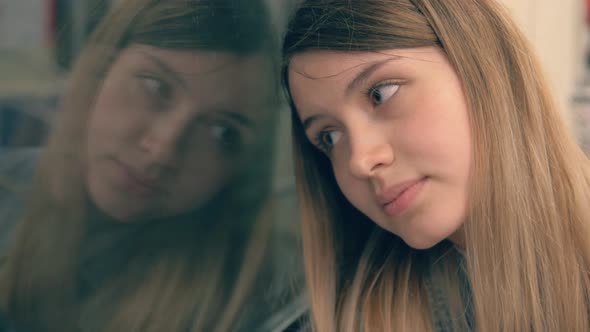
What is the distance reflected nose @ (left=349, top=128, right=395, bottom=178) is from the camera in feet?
3.36

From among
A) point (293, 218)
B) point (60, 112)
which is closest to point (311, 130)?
point (293, 218)

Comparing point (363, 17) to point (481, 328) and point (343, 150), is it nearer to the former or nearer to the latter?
point (343, 150)

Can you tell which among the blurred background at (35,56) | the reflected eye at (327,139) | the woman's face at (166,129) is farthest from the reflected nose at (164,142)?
the reflected eye at (327,139)

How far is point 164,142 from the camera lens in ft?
3.18

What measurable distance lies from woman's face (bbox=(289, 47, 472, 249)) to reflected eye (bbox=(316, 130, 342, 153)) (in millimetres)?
55

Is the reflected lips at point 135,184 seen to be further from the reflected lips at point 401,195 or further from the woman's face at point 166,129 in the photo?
the reflected lips at point 401,195

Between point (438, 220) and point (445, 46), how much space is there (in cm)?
32

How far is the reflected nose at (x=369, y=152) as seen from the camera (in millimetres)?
1024

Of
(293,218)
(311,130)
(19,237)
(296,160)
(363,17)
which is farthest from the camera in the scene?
(293,218)

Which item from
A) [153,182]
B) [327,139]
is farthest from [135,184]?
[327,139]

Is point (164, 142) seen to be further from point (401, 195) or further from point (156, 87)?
point (401, 195)

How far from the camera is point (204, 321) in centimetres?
112

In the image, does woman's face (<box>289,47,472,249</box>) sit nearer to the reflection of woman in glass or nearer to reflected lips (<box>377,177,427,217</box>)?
reflected lips (<box>377,177,427,217</box>)

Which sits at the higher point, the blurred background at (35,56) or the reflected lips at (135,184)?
the blurred background at (35,56)
